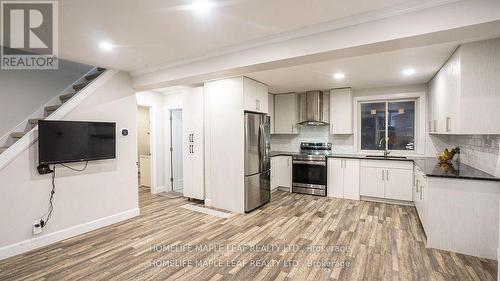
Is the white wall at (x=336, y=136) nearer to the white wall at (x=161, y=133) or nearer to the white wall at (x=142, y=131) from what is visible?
the white wall at (x=161, y=133)

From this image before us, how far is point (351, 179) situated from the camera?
502cm

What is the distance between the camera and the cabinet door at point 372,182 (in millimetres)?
4738

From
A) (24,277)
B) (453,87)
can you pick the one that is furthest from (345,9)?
(24,277)

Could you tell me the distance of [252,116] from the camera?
14.1 feet

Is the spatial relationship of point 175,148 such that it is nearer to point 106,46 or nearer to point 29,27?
point 106,46

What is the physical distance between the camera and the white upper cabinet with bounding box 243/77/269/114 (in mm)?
4207

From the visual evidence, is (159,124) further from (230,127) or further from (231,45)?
(231,45)

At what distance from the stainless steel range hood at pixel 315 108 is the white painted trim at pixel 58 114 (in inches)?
161

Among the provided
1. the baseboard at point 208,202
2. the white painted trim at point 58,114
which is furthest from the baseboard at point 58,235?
the baseboard at point 208,202

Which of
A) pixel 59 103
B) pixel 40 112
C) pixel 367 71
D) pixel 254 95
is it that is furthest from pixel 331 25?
pixel 40 112

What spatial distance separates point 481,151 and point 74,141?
557 centimetres

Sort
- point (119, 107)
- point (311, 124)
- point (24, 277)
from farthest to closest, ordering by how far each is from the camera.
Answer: point (311, 124) < point (119, 107) < point (24, 277)

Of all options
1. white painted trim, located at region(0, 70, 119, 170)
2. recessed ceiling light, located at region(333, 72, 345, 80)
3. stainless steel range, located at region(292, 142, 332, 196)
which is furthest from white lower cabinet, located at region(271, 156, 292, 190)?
white painted trim, located at region(0, 70, 119, 170)

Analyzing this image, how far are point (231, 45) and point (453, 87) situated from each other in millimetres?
2848
